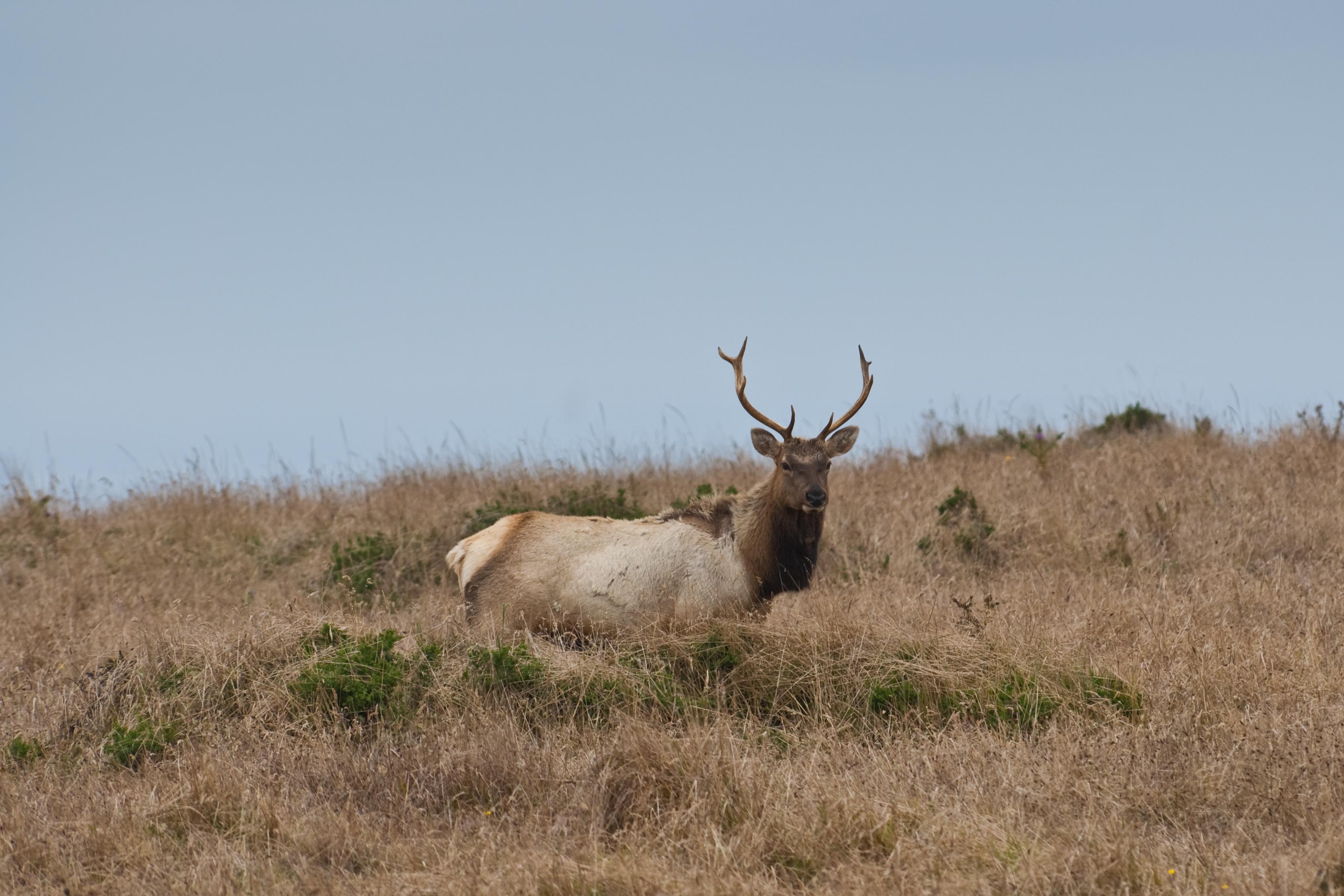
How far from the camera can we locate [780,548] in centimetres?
748

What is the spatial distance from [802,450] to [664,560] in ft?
3.68

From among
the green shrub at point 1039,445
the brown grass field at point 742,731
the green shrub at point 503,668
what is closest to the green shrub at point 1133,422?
the green shrub at point 1039,445

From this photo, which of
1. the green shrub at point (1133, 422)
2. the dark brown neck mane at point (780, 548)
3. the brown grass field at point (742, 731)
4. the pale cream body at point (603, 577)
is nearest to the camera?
the brown grass field at point (742, 731)

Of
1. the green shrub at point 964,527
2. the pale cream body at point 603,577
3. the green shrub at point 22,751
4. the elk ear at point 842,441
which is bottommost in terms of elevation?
the green shrub at point 964,527

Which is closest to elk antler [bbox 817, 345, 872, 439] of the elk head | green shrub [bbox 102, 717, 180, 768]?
the elk head

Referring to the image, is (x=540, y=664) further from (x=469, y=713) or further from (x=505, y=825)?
(x=505, y=825)

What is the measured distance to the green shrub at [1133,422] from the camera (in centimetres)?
1417

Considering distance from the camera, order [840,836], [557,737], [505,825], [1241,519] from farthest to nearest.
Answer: [1241,519] → [557,737] → [505,825] → [840,836]

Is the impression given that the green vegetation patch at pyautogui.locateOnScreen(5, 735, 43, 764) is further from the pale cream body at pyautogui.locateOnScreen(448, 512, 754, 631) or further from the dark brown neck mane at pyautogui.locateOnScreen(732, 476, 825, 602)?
the dark brown neck mane at pyautogui.locateOnScreen(732, 476, 825, 602)

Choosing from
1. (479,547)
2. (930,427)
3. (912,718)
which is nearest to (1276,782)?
(912,718)

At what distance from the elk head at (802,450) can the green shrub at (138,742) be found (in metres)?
3.75

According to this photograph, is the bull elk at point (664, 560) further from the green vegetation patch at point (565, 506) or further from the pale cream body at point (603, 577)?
the green vegetation patch at point (565, 506)

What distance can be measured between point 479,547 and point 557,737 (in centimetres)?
225

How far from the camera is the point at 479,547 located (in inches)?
306
